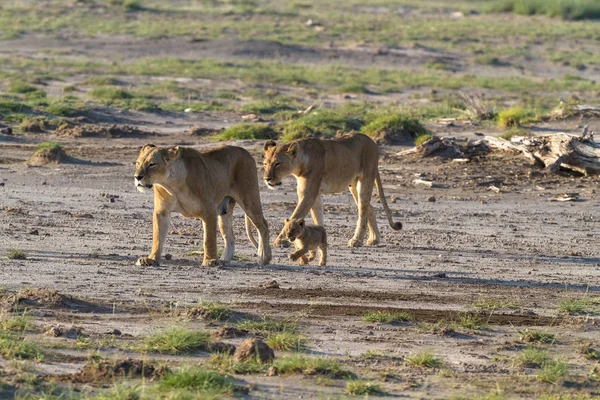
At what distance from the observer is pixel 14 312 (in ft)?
31.6

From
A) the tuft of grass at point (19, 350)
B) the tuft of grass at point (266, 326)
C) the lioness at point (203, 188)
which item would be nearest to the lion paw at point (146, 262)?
the lioness at point (203, 188)

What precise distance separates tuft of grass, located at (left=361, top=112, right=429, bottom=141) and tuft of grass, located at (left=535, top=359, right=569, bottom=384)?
14.0m

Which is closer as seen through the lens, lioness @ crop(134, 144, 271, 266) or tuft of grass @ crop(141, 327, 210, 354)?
tuft of grass @ crop(141, 327, 210, 354)

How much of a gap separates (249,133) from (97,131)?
280cm

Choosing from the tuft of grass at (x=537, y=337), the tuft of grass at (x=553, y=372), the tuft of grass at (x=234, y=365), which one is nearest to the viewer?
the tuft of grass at (x=234, y=365)

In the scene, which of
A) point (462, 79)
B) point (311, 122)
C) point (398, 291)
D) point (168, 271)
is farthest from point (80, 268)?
point (462, 79)

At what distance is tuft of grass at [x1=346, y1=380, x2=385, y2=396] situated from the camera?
7898 millimetres

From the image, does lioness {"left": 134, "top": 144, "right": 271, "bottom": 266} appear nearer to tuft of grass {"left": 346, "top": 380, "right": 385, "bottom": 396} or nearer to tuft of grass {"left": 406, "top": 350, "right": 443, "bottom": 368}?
tuft of grass {"left": 406, "top": 350, "right": 443, "bottom": 368}

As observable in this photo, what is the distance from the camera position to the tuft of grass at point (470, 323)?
32.6 feet

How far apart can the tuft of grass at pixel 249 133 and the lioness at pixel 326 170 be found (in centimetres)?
805

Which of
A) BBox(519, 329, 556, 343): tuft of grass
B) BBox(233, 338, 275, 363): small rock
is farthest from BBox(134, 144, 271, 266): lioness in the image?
BBox(519, 329, 556, 343): tuft of grass

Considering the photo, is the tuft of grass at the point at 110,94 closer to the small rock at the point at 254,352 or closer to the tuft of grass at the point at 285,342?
the tuft of grass at the point at 285,342

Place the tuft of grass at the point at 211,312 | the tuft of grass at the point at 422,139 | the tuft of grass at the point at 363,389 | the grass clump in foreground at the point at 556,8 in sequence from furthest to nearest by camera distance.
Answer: the grass clump in foreground at the point at 556,8 → the tuft of grass at the point at 422,139 → the tuft of grass at the point at 211,312 → the tuft of grass at the point at 363,389

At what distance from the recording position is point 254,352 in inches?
334
